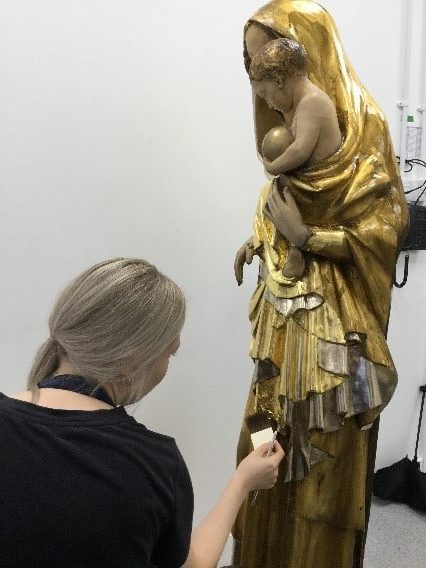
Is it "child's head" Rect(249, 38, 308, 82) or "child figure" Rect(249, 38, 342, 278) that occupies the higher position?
"child's head" Rect(249, 38, 308, 82)

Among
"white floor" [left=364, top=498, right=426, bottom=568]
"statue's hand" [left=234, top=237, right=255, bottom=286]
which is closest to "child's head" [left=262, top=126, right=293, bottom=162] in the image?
"statue's hand" [left=234, top=237, right=255, bottom=286]

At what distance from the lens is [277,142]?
1217mm

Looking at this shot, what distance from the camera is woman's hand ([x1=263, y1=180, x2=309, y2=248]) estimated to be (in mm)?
1209

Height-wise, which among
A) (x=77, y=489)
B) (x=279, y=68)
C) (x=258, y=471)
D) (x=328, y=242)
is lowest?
(x=258, y=471)

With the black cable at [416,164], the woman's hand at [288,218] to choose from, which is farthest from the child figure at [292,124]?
the black cable at [416,164]

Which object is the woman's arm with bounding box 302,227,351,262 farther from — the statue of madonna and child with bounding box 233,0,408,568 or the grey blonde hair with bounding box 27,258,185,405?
the grey blonde hair with bounding box 27,258,185,405

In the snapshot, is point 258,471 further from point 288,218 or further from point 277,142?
point 277,142

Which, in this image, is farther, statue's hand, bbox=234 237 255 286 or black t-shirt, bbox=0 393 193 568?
statue's hand, bbox=234 237 255 286

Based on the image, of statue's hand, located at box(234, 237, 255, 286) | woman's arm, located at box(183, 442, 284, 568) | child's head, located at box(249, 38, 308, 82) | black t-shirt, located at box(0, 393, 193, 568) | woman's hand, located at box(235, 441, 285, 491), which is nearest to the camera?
black t-shirt, located at box(0, 393, 193, 568)

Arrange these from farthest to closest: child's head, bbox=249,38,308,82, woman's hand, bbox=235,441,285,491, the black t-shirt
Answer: child's head, bbox=249,38,308,82 → woman's hand, bbox=235,441,285,491 → the black t-shirt

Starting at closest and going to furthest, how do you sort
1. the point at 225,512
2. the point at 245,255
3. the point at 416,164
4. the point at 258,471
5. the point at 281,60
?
1. the point at 225,512
2. the point at 258,471
3. the point at 281,60
4. the point at 245,255
5. the point at 416,164

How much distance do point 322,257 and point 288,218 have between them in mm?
114

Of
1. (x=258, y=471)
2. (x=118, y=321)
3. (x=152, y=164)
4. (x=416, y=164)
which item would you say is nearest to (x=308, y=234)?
A: (x=258, y=471)

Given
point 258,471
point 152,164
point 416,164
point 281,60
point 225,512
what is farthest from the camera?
point 416,164
